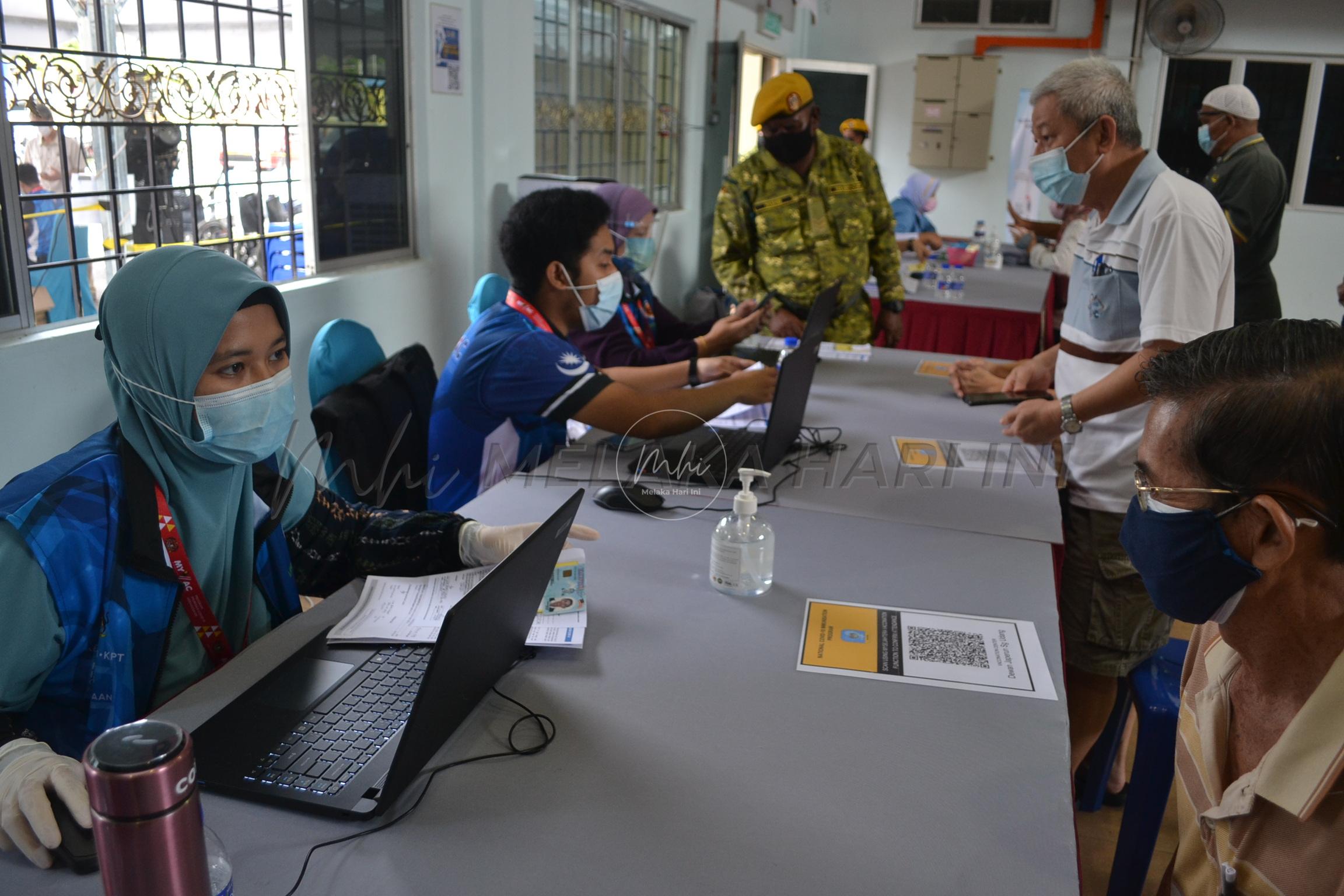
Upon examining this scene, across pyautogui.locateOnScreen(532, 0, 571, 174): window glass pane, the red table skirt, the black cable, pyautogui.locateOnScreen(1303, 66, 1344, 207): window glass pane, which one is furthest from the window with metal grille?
pyautogui.locateOnScreen(1303, 66, 1344, 207): window glass pane

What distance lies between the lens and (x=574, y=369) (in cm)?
217

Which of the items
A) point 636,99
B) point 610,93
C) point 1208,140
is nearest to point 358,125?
point 610,93

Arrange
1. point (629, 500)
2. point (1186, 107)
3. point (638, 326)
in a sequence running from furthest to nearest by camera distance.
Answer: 1. point (1186, 107)
2. point (638, 326)
3. point (629, 500)

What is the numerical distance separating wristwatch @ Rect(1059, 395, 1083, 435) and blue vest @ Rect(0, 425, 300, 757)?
170 cm

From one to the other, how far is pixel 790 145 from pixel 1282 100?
6825 mm

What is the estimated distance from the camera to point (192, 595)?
128cm

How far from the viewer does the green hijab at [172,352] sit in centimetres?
126

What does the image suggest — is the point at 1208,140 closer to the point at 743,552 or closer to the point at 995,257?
the point at 995,257

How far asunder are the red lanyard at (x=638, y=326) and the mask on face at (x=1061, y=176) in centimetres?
144

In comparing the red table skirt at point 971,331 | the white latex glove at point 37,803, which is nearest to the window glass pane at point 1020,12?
the red table skirt at point 971,331

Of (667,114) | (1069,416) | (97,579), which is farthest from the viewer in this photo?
(667,114)

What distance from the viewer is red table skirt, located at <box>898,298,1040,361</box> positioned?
14.9ft

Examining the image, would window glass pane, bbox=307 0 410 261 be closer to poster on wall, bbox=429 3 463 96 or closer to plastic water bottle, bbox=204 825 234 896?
poster on wall, bbox=429 3 463 96

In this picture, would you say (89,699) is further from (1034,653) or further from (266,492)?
(1034,653)
